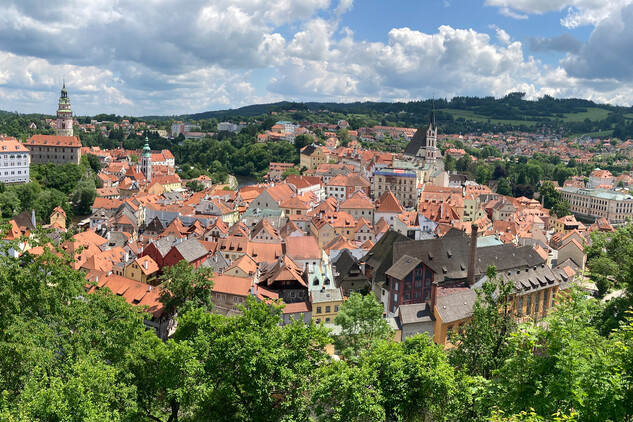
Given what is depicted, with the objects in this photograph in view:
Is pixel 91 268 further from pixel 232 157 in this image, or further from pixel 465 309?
pixel 232 157

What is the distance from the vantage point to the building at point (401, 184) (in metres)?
75.2

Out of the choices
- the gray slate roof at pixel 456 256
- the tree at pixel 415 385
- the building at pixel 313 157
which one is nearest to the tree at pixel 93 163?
the building at pixel 313 157

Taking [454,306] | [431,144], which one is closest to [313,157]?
[431,144]

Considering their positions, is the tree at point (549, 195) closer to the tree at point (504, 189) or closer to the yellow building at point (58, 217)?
the tree at point (504, 189)

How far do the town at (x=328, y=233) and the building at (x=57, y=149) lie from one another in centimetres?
19

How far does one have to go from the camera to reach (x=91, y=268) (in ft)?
143

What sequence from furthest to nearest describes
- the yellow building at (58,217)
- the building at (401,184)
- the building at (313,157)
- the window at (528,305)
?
the building at (313,157)
the building at (401,184)
the yellow building at (58,217)
the window at (528,305)

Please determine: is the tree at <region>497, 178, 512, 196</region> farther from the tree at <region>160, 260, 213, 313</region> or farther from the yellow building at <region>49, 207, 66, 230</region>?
the tree at <region>160, 260, 213, 313</region>

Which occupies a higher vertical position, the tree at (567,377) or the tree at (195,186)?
A: the tree at (567,377)

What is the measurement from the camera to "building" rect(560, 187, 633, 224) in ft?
316

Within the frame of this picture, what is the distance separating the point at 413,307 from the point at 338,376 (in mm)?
17377

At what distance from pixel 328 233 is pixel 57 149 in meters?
59.0

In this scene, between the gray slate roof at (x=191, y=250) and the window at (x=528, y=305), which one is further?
the gray slate roof at (x=191, y=250)

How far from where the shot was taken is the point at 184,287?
1326 inches
